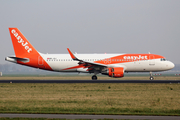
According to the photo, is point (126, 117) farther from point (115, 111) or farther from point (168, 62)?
point (168, 62)

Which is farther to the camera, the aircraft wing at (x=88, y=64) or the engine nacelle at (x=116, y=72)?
the aircraft wing at (x=88, y=64)

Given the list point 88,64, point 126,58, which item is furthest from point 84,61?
point 126,58

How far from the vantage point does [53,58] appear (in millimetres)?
42281

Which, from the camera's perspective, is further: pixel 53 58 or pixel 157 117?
pixel 53 58

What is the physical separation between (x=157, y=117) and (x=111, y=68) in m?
A: 25.2

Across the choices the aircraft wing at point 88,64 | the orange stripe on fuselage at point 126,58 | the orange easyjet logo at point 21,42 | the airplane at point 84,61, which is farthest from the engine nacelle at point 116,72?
the orange easyjet logo at point 21,42

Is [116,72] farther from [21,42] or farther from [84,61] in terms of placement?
[21,42]

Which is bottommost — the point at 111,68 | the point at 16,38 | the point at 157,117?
the point at 157,117

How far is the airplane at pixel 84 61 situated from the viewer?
40688 mm

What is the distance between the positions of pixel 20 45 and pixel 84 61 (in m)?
11.0

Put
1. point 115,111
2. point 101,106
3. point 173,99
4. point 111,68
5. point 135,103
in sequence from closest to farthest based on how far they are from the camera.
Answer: point 115,111, point 101,106, point 135,103, point 173,99, point 111,68

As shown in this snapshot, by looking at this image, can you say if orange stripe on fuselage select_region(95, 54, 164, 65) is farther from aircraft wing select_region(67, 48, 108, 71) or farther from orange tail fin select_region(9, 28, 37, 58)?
orange tail fin select_region(9, 28, 37, 58)

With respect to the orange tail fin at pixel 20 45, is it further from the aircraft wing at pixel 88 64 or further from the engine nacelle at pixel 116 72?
the engine nacelle at pixel 116 72

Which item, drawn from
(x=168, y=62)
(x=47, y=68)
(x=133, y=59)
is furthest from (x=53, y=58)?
(x=168, y=62)
